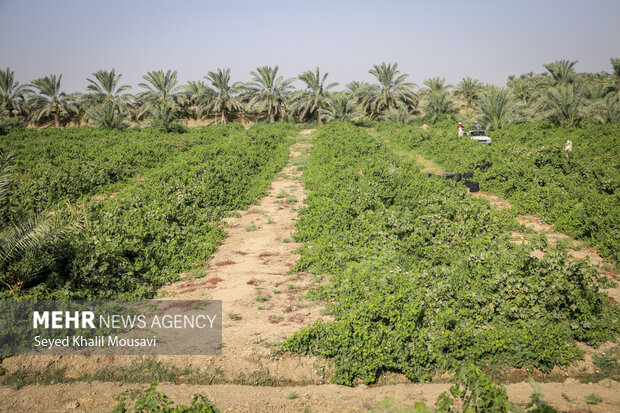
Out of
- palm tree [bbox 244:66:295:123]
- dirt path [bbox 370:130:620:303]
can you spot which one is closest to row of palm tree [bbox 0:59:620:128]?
palm tree [bbox 244:66:295:123]

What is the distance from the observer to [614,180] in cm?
1169

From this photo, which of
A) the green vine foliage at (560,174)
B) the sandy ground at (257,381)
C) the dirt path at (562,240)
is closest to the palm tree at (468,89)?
the green vine foliage at (560,174)

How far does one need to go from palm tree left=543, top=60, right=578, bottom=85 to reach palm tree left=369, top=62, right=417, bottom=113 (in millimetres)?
11145

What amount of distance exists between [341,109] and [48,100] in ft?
83.1

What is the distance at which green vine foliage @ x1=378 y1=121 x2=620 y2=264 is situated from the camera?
9.65m

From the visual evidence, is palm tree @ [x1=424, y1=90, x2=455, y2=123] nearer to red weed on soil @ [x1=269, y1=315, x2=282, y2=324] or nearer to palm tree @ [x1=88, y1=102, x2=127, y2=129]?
palm tree @ [x1=88, y1=102, x2=127, y2=129]

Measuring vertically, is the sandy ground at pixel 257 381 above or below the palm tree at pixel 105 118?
below

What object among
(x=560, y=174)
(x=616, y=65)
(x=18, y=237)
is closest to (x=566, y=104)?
(x=616, y=65)

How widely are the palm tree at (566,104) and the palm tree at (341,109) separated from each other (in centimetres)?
1319

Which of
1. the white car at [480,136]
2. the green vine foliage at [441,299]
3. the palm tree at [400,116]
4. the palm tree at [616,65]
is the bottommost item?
the green vine foliage at [441,299]

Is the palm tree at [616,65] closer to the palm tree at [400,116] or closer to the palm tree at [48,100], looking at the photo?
the palm tree at [400,116]

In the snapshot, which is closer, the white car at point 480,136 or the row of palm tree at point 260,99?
the white car at point 480,136

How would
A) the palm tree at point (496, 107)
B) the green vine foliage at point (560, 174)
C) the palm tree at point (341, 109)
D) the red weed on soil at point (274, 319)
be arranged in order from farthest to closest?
the palm tree at point (341, 109)
the palm tree at point (496, 107)
the green vine foliage at point (560, 174)
the red weed on soil at point (274, 319)

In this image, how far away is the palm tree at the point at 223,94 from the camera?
111ft
